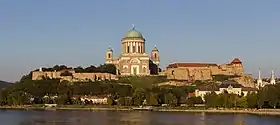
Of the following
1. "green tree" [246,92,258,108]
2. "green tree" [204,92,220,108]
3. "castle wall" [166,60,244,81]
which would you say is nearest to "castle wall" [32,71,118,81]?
"castle wall" [166,60,244,81]

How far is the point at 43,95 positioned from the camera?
70.3 m

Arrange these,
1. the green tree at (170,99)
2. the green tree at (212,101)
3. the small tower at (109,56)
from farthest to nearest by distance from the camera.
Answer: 1. the small tower at (109,56)
2. the green tree at (170,99)
3. the green tree at (212,101)

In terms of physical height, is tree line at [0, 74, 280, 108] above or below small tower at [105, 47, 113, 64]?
below

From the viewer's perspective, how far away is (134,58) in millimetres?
78750

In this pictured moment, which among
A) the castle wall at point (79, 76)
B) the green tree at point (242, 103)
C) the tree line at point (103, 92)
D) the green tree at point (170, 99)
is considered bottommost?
the green tree at point (242, 103)

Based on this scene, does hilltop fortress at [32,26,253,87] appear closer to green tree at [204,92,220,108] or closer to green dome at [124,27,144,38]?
green dome at [124,27,144,38]

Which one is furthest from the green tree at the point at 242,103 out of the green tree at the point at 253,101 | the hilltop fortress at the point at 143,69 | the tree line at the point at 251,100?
the hilltop fortress at the point at 143,69

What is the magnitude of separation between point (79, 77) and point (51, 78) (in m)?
3.77

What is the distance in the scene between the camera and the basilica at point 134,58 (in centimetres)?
7844

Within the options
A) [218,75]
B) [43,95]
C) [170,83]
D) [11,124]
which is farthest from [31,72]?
Answer: [11,124]

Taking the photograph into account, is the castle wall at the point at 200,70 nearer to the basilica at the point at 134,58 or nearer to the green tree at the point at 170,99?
the basilica at the point at 134,58

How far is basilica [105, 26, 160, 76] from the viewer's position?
78.4m

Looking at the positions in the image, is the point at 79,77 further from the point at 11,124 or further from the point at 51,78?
the point at 11,124

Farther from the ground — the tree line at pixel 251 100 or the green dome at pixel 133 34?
the green dome at pixel 133 34
